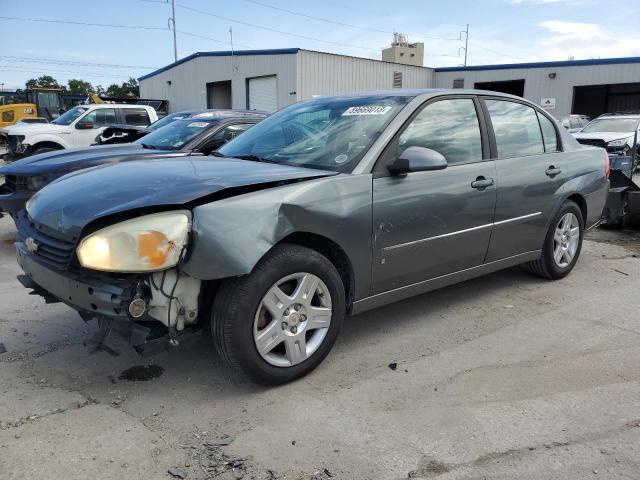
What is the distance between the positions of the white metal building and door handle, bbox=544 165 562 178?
59.0 feet

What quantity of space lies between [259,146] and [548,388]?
8.31ft

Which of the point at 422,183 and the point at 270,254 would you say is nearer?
the point at 270,254

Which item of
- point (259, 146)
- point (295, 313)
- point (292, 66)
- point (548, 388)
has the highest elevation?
point (292, 66)

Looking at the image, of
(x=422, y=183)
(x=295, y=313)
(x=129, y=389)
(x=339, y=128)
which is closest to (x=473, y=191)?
(x=422, y=183)

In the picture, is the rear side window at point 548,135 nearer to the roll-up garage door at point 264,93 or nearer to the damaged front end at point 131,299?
the damaged front end at point 131,299

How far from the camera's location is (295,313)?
3031 millimetres

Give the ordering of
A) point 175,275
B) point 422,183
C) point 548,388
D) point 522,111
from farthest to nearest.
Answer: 1. point 522,111
2. point 422,183
3. point 548,388
4. point 175,275

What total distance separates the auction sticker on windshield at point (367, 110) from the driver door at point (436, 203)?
21 centimetres

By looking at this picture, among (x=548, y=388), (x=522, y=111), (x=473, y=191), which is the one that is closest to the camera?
(x=548, y=388)

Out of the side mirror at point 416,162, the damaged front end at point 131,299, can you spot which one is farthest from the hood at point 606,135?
the damaged front end at point 131,299

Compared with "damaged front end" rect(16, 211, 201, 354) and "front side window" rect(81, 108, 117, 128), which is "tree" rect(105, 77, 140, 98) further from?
"damaged front end" rect(16, 211, 201, 354)

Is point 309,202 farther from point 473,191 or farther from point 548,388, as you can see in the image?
point 548,388

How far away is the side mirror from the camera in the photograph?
3.34 meters

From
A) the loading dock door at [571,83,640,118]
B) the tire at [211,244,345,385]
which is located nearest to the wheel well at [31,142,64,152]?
the tire at [211,244,345,385]
